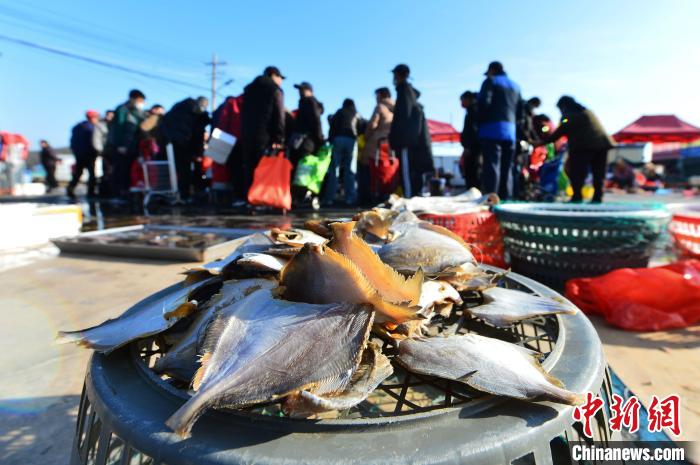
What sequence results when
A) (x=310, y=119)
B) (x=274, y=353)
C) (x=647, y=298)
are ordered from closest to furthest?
(x=274, y=353) → (x=647, y=298) → (x=310, y=119)

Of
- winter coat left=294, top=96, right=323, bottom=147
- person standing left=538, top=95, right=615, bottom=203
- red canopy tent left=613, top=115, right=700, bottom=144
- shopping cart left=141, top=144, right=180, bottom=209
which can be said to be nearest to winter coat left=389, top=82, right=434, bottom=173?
winter coat left=294, top=96, right=323, bottom=147

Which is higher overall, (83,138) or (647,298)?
(83,138)

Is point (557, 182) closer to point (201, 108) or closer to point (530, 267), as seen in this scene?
point (530, 267)

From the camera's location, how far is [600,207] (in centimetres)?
344

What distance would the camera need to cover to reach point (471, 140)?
777cm

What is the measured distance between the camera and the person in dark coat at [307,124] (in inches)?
311

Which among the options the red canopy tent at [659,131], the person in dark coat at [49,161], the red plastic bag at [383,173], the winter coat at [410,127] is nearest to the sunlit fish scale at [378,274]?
the winter coat at [410,127]

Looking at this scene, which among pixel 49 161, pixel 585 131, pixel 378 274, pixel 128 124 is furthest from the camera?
pixel 49 161

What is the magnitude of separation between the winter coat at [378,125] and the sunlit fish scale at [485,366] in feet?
25.1

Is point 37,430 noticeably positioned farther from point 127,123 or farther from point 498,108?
point 127,123

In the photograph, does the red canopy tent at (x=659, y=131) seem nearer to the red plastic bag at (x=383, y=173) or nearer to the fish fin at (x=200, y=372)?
the red plastic bag at (x=383, y=173)

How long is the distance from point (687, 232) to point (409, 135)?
4.56 meters

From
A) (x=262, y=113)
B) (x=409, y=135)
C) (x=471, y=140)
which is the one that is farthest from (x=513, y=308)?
(x=471, y=140)

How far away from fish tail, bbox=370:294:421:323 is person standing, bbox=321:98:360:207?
7869 mm
